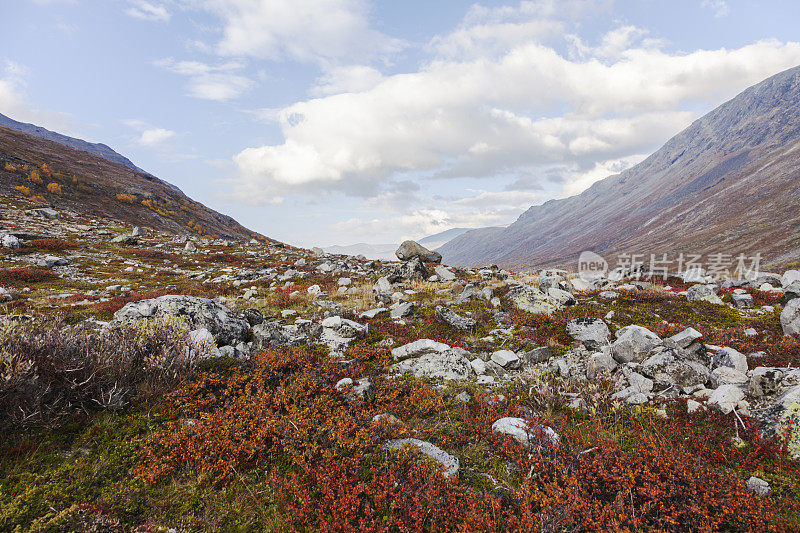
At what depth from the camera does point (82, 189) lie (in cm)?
5419

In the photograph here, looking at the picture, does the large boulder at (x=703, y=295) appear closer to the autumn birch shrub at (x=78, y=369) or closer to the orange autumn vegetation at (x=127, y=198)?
the autumn birch shrub at (x=78, y=369)

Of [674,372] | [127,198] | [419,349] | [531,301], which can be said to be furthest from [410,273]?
[127,198]

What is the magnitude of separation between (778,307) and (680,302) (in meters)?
2.86

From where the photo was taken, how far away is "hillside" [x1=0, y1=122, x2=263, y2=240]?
154 feet

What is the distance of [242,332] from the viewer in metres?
9.09

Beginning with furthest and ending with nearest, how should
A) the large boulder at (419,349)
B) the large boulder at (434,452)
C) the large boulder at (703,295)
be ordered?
1. the large boulder at (703,295)
2. the large boulder at (419,349)
3. the large boulder at (434,452)

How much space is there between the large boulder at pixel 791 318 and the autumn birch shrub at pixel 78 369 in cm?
1461

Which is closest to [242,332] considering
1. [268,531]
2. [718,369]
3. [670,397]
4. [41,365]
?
[41,365]

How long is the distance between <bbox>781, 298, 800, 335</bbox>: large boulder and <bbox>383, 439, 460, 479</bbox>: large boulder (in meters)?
10.4

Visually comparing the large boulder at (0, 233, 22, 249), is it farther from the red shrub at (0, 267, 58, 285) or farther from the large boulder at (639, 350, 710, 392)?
the large boulder at (639, 350, 710, 392)

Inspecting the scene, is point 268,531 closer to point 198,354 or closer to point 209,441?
point 209,441

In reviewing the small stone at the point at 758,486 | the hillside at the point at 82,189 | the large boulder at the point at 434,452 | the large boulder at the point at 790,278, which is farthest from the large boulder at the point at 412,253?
the hillside at the point at 82,189

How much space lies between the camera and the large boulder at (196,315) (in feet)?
27.6

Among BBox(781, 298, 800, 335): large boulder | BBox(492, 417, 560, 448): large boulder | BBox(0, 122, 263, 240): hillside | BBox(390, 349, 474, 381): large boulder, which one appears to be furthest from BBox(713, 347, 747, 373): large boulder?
BBox(0, 122, 263, 240): hillside
